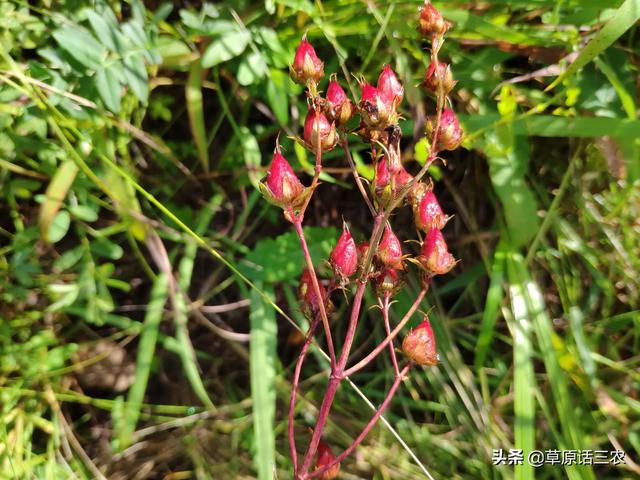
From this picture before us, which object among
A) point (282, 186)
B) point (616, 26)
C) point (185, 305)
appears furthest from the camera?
point (185, 305)

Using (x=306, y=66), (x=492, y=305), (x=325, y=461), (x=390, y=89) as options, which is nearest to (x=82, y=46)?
(x=306, y=66)

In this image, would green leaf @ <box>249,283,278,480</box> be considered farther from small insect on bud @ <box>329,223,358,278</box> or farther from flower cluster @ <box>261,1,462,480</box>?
small insect on bud @ <box>329,223,358,278</box>

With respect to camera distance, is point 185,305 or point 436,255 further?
point 185,305

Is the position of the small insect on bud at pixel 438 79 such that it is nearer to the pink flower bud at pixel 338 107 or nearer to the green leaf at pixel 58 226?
the pink flower bud at pixel 338 107

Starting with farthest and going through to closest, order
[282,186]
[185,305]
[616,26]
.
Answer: [185,305]
[616,26]
[282,186]

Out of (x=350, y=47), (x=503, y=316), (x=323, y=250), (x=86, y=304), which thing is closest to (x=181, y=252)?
(x=86, y=304)

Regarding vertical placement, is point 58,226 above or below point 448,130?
below

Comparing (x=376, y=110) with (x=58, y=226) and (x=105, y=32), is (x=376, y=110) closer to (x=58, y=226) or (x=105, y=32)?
(x=105, y=32)

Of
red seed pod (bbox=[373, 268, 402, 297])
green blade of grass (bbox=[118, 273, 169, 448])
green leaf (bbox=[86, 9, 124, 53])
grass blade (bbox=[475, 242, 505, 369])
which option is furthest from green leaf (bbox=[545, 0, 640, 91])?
green blade of grass (bbox=[118, 273, 169, 448])

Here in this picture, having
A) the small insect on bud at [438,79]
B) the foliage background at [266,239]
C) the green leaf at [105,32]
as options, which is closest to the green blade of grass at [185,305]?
the foliage background at [266,239]
